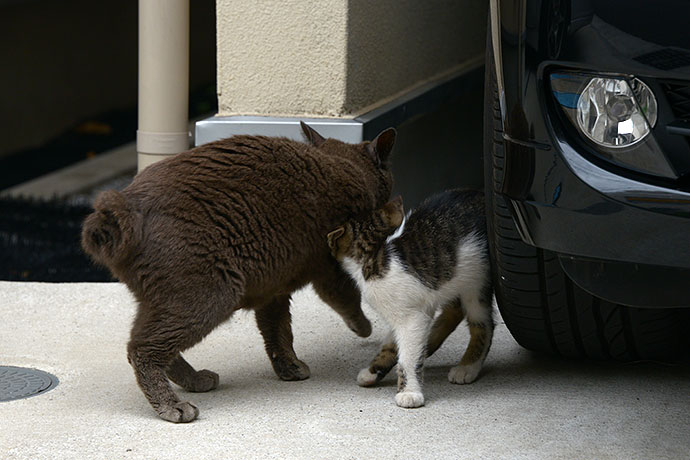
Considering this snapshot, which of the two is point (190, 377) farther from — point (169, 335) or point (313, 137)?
point (313, 137)

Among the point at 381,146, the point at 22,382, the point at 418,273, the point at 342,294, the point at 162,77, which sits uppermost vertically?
the point at 162,77

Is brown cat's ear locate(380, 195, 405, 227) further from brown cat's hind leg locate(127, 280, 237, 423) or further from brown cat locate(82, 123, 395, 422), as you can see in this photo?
brown cat's hind leg locate(127, 280, 237, 423)

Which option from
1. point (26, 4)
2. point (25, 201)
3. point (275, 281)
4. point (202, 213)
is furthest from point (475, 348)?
point (26, 4)

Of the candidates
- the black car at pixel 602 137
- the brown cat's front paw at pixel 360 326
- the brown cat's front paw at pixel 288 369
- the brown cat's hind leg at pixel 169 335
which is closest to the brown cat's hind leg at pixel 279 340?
Answer: the brown cat's front paw at pixel 288 369

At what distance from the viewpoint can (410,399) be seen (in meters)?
3.10

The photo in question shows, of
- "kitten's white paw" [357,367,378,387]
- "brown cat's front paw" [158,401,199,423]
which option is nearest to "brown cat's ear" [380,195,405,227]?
"kitten's white paw" [357,367,378,387]

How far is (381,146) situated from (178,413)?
126 centimetres

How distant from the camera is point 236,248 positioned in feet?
9.95

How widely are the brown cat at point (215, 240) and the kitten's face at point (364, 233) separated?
59 millimetres

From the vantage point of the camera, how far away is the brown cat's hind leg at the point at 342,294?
134 inches

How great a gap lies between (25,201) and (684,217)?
5.58 m

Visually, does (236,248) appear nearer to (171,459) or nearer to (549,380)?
(171,459)

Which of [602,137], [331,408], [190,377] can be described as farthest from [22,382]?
[602,137]

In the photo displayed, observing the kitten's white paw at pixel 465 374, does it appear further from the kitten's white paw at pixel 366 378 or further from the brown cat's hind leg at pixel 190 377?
the brown cat's hind leg at pixel 190 377
